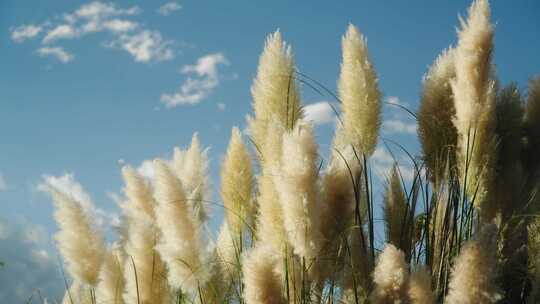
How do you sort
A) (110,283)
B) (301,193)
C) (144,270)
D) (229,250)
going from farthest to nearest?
(229,250) → (110,283) → (144,270) → (301,193)

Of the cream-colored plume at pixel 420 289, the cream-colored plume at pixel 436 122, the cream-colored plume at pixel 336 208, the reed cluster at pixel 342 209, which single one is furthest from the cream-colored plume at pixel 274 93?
the cream-colored plume at pixel 420 289

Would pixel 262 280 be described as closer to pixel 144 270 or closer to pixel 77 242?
pixel 144 270

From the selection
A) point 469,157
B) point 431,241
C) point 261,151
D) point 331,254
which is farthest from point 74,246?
point 469,157

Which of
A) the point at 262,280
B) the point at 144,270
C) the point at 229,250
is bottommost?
the point at 262,280

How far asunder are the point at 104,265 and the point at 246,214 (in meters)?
0.69

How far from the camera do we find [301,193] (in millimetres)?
2270

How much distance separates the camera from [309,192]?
2.28 meters

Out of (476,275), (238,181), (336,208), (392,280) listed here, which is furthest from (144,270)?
(476,275)

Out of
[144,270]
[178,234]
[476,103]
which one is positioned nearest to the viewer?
[178,234]

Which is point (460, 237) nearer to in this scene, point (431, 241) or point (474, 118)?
point (431, 241)

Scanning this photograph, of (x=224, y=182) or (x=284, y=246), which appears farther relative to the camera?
(x=224, y=182)

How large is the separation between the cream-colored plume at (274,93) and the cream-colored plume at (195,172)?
31 cm

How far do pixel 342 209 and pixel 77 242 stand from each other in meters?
1.20

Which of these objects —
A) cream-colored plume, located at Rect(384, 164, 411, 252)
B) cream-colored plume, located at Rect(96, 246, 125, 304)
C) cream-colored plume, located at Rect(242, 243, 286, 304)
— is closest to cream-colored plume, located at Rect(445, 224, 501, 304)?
cream-colored plume, located at Rect(242, 243, 286, 304)
